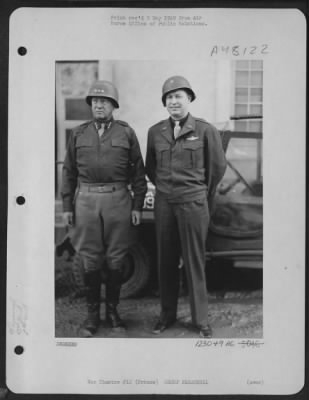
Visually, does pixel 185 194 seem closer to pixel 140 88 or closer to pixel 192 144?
pixel 192 144

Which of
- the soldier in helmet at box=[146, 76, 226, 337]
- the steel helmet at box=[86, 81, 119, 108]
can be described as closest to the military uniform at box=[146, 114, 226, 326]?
the soldier in helmet at box=[146, 76, 226, 337]

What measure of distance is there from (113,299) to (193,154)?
347 millimetres

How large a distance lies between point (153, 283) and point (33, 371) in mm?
303

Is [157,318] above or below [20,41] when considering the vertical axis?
below

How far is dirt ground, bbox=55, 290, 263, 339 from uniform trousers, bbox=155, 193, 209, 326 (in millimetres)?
17

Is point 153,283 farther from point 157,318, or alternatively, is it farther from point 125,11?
point 125,11

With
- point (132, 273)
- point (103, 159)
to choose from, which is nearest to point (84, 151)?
point (103, 159)

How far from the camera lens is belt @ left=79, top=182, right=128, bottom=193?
1.07m

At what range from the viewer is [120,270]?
1095 mm

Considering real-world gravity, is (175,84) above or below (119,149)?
above

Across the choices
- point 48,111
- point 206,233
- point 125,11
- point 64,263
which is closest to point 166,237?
point 206,233

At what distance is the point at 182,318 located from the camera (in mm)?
1057

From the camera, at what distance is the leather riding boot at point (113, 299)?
3.51 ft

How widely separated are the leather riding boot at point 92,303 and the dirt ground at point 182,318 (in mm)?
11
